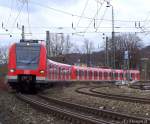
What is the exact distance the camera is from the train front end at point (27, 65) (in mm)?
27203

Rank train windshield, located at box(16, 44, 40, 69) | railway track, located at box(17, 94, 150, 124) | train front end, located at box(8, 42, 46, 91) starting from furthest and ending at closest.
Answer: train windshield, located at box(16, 44, 40, 69) < train front end, located at box(8, 42, 46, 91) < railway track, located at box(17, 94, 150, 124)

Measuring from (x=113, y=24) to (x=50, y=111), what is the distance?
32314mm

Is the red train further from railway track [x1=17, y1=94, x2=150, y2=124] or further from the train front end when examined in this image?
railway track [x1=17, y1=94, x2=150, y2=124]

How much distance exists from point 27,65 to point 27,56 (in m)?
0.65

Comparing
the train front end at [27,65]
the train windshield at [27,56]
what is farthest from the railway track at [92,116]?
the train windshield at [27,56]

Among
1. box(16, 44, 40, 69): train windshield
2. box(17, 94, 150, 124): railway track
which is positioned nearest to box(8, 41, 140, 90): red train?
box(16, 44, 40, 69): train windshield

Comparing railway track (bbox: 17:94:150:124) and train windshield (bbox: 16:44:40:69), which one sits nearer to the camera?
railway track (bbox: 17:94:150:124)

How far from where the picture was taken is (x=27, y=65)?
2738cm

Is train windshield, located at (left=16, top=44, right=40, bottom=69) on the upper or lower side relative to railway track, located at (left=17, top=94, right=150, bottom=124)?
upper

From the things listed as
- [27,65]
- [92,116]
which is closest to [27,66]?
[27,65]

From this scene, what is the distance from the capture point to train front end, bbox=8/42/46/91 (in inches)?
1071

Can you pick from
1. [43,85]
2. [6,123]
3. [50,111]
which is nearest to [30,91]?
[43,85]

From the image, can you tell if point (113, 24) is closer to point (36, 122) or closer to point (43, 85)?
point (43, 85)

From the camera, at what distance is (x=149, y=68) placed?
10031cm
